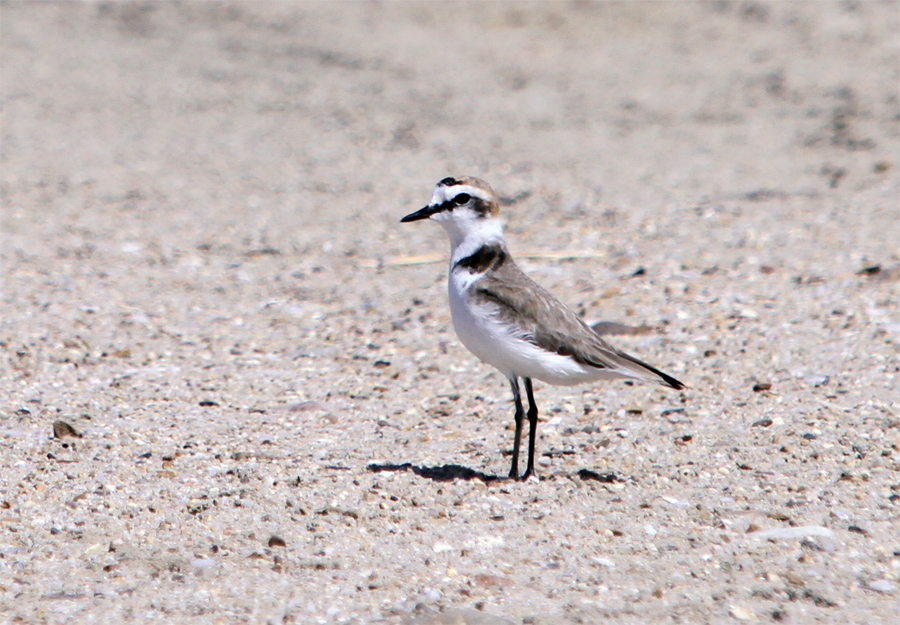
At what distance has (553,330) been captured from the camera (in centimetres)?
509

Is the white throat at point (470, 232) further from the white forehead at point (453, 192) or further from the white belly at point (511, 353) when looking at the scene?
the white belly at point (511, 353)

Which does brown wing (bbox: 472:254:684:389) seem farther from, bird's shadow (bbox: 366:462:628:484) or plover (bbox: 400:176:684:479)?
bird's shadow (bbox: 366:462:628:484)

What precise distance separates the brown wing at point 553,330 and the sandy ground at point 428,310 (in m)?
0.49

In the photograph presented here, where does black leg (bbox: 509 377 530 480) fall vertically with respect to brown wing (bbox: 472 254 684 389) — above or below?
below

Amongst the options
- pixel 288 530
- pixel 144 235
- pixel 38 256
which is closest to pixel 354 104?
pixel 144 235

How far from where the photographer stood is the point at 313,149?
1261 centimetres

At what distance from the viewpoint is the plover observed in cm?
504

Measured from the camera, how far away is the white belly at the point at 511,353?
16.5 feet

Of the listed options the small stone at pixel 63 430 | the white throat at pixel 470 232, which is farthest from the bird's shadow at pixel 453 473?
the small stone at pixel 63 430

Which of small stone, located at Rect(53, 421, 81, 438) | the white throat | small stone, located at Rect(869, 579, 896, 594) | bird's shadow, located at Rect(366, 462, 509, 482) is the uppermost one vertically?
the white throat

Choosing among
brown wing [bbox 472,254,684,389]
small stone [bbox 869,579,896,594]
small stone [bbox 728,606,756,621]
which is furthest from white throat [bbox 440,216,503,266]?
small stone [bbox 869,579,896,594]

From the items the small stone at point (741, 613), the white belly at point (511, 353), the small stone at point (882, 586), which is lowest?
the small stone at point (741, 613)

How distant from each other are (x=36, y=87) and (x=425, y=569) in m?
11.5

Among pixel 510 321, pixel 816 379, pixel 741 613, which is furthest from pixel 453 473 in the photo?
pixel 816 379
